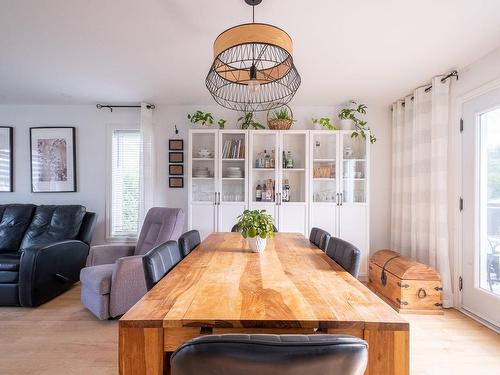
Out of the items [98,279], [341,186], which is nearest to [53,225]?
[98,279]

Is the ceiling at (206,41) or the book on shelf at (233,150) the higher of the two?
the ceiling at (206,41)

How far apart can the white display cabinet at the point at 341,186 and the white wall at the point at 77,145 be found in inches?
105

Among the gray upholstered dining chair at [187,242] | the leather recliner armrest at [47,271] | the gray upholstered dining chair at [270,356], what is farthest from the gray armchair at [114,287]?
the gray upholstered dining chair at [270,356]

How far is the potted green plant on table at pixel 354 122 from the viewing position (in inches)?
136

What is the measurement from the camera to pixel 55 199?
381 centimetres

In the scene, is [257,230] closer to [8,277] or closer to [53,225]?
[8,277]

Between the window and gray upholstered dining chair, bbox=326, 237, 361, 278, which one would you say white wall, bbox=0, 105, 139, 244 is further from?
gray upholstered dining chair, bbox=326, 237, 361, 278

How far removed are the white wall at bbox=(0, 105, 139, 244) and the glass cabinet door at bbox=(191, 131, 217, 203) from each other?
40.8 inches

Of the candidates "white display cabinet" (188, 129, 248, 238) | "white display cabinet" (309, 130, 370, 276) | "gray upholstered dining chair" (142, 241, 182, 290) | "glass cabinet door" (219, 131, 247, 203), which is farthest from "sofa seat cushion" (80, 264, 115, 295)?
"white display cabinet" (309, 130, 370, 276)

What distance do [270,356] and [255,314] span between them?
0.38 meters

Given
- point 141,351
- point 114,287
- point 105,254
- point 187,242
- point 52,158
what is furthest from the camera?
point 52,158

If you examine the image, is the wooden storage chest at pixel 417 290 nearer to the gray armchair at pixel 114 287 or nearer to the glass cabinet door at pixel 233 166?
the glass cabinet door at pixel 233 166

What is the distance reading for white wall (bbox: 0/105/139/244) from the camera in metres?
3.81

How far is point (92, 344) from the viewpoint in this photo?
6.71 feet
